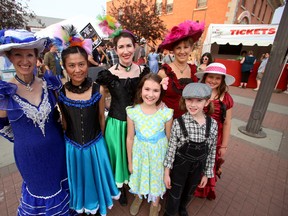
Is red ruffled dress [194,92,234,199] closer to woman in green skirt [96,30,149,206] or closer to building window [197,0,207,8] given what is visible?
woman in green skirt [96,30,149,206]

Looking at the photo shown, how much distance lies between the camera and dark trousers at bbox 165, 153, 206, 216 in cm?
A: 178

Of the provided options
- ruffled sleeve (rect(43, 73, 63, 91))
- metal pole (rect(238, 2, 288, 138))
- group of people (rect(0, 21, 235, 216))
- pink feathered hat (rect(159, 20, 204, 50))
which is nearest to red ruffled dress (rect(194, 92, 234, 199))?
group of people (rect(0, 21, 235, 216))

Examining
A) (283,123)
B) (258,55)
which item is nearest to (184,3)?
(258,55)

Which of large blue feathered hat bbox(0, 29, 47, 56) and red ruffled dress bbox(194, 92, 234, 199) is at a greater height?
large blue feathered hat bbox(0, 29, 47, 56)

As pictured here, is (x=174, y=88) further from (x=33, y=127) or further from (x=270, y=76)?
(x=270, y=76)

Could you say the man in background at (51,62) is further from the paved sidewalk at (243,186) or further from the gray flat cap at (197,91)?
the gray flat cap at (197,91)

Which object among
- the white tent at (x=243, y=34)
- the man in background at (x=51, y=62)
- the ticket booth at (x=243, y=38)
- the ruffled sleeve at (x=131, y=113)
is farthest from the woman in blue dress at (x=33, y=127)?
the white tent at (x=243, y=34)

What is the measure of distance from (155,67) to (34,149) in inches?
301

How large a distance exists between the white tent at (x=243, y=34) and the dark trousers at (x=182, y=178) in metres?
10.0

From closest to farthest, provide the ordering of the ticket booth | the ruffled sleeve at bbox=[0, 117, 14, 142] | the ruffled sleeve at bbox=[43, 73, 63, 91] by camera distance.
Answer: the ruffled sleeve at bbox=[0, 117, 14, 142] → the ruffled sleeve at bbox=[43, 73, 63, 91] → the ticket booth

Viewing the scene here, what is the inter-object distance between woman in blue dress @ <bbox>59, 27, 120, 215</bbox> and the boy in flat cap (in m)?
0.73

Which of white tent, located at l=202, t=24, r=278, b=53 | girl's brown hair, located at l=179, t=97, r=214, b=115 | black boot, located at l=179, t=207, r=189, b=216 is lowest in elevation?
black boot, located at l=179, t=207, r=189, b=216

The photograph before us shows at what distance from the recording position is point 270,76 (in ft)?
12.8

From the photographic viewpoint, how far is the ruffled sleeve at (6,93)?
4.19 feet
